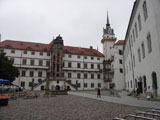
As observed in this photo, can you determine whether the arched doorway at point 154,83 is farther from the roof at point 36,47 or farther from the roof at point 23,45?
the roof at point 23,45

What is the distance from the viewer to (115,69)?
2024 inches

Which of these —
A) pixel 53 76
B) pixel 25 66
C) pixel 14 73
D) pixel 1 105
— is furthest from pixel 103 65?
pixel 1 105

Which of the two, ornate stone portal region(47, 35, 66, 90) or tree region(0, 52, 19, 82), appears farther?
ornate stone portal region(47, 35, 66, 90)

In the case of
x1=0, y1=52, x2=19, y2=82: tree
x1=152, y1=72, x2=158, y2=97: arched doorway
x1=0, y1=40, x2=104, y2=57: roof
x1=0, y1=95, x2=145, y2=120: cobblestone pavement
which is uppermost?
x1=0, y1=40, x2=104, y2=57: roof

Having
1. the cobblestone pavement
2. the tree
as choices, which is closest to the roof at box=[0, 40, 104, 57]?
the tree

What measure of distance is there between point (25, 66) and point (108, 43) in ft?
123

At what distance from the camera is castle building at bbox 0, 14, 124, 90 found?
4938 centimetres

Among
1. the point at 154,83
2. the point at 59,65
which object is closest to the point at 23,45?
the point at 59,65

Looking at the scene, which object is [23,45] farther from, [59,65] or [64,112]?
[64,112]

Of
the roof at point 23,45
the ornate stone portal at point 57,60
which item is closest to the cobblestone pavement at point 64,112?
the ornate stone portal at point 57,60

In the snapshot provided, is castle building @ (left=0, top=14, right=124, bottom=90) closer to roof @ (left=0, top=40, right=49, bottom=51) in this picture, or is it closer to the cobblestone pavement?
roof @ (left=0, top=40, right=49, bottom=51)

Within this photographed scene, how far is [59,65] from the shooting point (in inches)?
2025

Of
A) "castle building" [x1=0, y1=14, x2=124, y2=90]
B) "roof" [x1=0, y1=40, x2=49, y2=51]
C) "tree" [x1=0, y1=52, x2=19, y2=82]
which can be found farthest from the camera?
"roof" [x1=0, y1=40, x2=49, y2=51]

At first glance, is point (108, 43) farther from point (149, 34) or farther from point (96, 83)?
point (149, 34)
